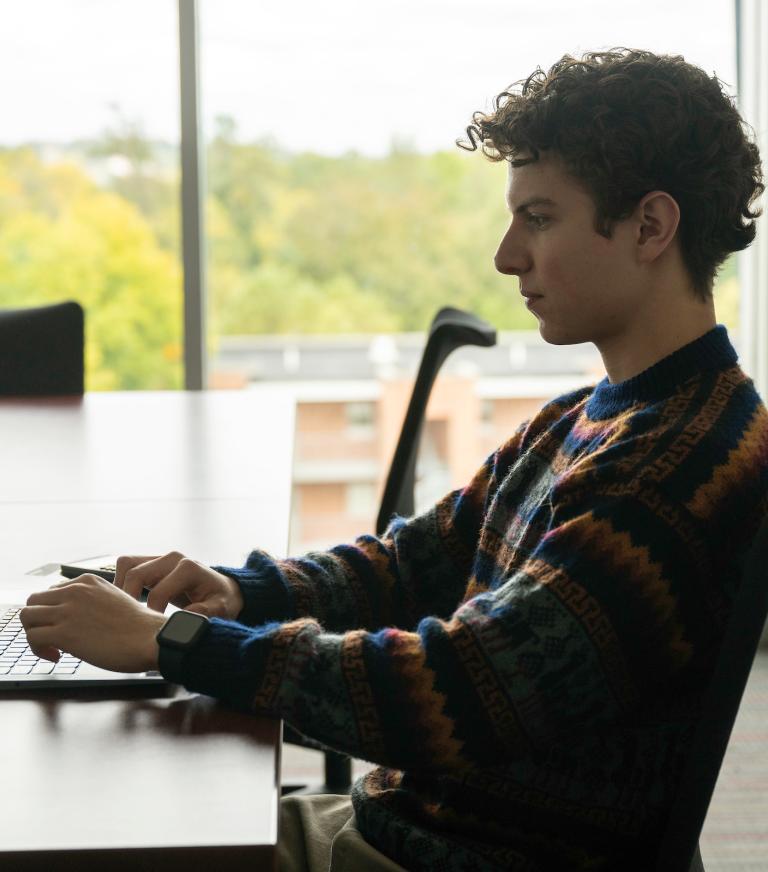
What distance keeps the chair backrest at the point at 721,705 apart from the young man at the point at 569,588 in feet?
0.20

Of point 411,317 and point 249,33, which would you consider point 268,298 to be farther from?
point 249,33

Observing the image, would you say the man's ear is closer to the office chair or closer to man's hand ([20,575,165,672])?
man's hand ([20,575,165,672])

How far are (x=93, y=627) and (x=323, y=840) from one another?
37 cm

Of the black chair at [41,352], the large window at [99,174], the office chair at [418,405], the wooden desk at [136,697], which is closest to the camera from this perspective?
the wooden desk at [136,697]

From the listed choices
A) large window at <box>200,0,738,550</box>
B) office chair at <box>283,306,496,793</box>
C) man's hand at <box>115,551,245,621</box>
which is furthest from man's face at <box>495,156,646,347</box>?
large window at <box>200,0,738,550</box>

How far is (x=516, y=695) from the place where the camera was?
86 centimetres

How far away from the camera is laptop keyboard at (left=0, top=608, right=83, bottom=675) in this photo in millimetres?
933

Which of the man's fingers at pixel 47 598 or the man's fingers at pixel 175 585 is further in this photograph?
the man's fingers at pixel 175 585

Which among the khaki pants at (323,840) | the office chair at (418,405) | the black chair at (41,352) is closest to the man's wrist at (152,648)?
the khaki pants at (323,840)

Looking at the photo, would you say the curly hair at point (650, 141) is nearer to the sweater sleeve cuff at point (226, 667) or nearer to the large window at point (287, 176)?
the sweater sleeve cuff at point (226, 667)

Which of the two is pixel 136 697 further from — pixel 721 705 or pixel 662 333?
pixel 662 333

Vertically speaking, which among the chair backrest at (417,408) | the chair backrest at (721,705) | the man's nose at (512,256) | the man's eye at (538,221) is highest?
the man's eye at (538,221)

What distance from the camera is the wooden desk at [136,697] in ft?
2.21

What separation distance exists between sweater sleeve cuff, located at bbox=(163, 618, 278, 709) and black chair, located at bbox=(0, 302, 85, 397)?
1.81m
